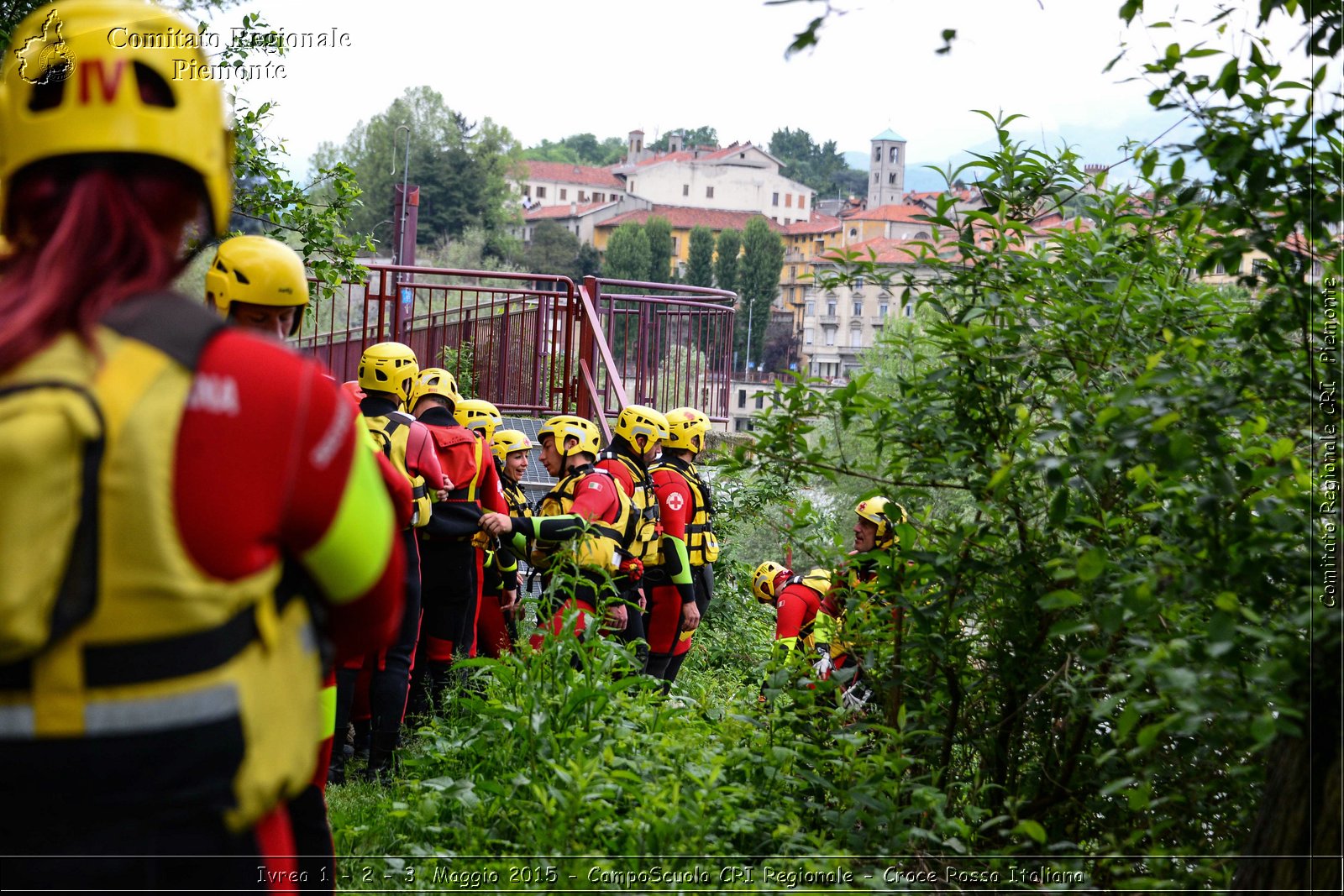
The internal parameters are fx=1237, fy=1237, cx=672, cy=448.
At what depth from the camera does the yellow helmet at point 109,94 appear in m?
1.92

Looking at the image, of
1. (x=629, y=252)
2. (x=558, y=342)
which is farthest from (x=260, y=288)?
(x=629, y=252)

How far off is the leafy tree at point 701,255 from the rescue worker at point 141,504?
111385 mm

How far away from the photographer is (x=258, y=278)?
413 cm

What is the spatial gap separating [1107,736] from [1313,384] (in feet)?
5.28

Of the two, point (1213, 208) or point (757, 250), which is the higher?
point (757, 250)

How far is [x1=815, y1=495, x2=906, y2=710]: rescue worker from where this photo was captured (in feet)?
16.0

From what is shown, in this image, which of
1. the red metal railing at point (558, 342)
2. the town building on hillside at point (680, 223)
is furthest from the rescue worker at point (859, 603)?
the town building on hillside at point (680, 223)

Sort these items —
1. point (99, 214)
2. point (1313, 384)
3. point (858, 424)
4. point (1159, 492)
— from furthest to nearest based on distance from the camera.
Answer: point (858, 424) → point (1159, 492) → point (1313, 384) → point (99, 214)

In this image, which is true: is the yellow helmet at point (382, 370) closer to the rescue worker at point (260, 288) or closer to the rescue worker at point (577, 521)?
the rescue worker at point (577, 521)

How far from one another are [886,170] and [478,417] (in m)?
161

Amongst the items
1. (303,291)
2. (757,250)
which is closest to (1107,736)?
(303,291)

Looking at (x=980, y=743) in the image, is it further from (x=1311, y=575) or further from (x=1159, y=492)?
(x=1311, y=575)

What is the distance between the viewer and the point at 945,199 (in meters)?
4.53

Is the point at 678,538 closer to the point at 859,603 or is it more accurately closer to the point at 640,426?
the point at 640,426
